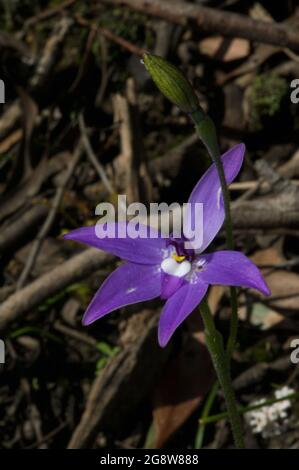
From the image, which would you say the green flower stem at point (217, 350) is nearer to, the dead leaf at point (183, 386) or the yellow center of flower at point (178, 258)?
the yellow center of flower at point (178, 258)

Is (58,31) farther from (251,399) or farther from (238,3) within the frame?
(251,399)

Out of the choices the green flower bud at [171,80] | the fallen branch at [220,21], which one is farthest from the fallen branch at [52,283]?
the green flower bud at [171,80]

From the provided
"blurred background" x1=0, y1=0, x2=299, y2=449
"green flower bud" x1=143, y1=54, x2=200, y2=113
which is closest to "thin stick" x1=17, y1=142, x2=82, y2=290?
"blurred background" x1=0, y1=0, x2=299, y2=449

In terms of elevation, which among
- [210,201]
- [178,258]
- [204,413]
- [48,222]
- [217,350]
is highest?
[210,201]

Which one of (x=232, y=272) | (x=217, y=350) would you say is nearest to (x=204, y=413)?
(x=217, y=350)

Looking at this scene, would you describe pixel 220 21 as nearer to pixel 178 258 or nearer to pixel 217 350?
pixel 178 258
